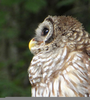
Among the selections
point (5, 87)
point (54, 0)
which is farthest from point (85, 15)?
point (5, 87)

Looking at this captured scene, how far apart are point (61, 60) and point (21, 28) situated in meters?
5.16

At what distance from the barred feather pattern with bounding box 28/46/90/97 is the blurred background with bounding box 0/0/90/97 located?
6.63 ft

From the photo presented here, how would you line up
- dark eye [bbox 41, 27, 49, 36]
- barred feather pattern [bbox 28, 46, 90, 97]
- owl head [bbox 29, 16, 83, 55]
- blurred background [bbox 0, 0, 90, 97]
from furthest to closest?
blurred background [bbox 0, 0, 90, 97]
dark eye [bbox 41, 27, 49, 36]
owl head [bbox 29, 16, 83, 55]
barred feather pattern [bbox 28, 46, 90, 97]

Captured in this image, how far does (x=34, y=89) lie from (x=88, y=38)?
81 centimetres

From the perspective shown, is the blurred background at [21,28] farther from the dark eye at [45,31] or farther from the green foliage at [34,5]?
the dark eye at [45,31]

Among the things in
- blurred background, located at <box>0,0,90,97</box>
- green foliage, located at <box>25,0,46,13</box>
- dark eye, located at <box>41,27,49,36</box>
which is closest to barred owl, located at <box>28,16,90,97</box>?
dark eye, located at <box>41,27,49,36</box>

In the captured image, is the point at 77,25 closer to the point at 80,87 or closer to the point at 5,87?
the point at 80,87

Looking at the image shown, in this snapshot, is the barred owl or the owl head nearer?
the barred owl

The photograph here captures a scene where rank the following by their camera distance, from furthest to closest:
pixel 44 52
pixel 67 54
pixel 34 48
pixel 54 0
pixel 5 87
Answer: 1. pixel 54 0
2. pixel 5 87
3. pixel 34 48
4. pixel 44 52
5. pixel 67 54

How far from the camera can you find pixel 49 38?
1.96 meters

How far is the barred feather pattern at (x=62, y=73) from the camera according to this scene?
1739 millimetres

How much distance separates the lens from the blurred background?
4595 mm

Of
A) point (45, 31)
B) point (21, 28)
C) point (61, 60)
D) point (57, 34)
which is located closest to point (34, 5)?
point (21, 28)

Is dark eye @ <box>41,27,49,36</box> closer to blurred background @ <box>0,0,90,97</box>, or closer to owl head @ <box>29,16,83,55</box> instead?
owl head @ <box>29,16,83,55</box>
